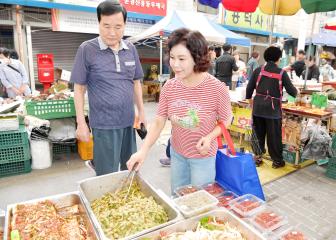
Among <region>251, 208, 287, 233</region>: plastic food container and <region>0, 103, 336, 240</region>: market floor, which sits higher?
<region>251, 208, 287, 233</region>: plastic food container

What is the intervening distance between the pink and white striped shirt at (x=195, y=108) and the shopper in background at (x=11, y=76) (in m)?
4.85

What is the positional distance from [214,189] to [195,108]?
0.55m

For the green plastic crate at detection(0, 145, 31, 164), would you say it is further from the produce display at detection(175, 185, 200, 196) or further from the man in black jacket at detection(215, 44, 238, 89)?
the man in black jacket at detection(215, 44, 238, 89)

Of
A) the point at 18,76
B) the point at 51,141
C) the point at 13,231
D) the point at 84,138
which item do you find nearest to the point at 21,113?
the point at 51,141

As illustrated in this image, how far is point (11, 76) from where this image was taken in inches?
221

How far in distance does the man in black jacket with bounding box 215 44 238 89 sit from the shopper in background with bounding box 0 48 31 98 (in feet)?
15.8

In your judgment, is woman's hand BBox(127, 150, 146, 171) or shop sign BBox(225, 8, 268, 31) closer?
woman's hand BBox(127, 150, 146, 171)

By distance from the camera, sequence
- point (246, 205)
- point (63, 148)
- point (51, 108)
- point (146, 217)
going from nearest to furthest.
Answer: point (146, 217) < point (246, 205) < point (51, 108) < point (63, 148)

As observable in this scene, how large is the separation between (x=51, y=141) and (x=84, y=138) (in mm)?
2166

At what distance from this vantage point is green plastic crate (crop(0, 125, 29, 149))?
389 cm

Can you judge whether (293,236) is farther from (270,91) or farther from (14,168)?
(14,168)

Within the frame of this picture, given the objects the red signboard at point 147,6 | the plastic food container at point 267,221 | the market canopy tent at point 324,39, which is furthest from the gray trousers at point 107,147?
the market canopy tent at point 324,39

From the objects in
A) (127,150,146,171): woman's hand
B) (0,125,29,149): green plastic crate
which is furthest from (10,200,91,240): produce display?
(0,125,29,149): green plastic crate

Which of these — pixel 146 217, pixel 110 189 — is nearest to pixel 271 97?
pixel 110 189
